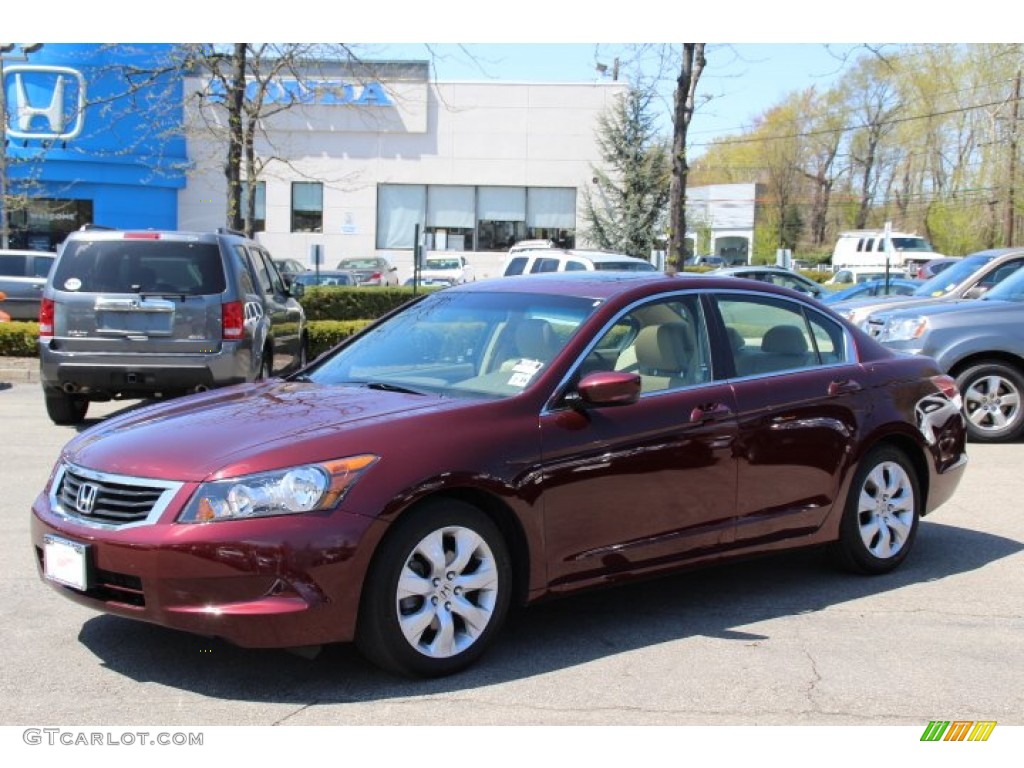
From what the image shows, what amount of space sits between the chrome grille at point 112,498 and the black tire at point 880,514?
3516 mm

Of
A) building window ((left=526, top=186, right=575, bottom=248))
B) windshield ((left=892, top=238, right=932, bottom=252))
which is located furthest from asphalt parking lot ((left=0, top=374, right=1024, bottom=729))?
windshield ((left=892, top=238, right=932, bottom=252))

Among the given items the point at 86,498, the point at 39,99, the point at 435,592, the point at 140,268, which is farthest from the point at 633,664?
the point at 39,99

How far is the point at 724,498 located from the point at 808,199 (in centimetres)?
7386

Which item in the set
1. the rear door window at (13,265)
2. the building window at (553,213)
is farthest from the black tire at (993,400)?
the building window at (553,213)

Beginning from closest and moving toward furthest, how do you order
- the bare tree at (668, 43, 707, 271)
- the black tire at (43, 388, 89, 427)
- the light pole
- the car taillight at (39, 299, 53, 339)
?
the car taillight at (39, 299, 53, 339) < the black tire at (43, 388, 89, 427) < the bare tree at (668, 43, 707, 271) < the light pole

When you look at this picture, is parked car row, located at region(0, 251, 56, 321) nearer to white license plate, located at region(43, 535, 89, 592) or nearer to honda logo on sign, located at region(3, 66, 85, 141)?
honda logo on sign, located at region(3, 66, 85, 141)

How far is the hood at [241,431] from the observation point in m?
4.22

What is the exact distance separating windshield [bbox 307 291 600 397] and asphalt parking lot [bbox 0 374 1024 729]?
3.82ft

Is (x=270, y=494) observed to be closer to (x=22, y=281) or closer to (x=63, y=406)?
(x=63, y=406)

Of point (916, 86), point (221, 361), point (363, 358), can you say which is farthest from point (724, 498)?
point (916, 86)

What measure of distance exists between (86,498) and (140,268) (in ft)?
20.6

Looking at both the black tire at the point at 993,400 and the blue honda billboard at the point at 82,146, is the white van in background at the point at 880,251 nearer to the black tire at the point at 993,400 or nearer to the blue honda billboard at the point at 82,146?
the blue honda billboard at the point at 82,146

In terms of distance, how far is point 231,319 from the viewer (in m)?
10.2

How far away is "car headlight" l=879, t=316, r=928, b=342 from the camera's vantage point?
1081 cm
